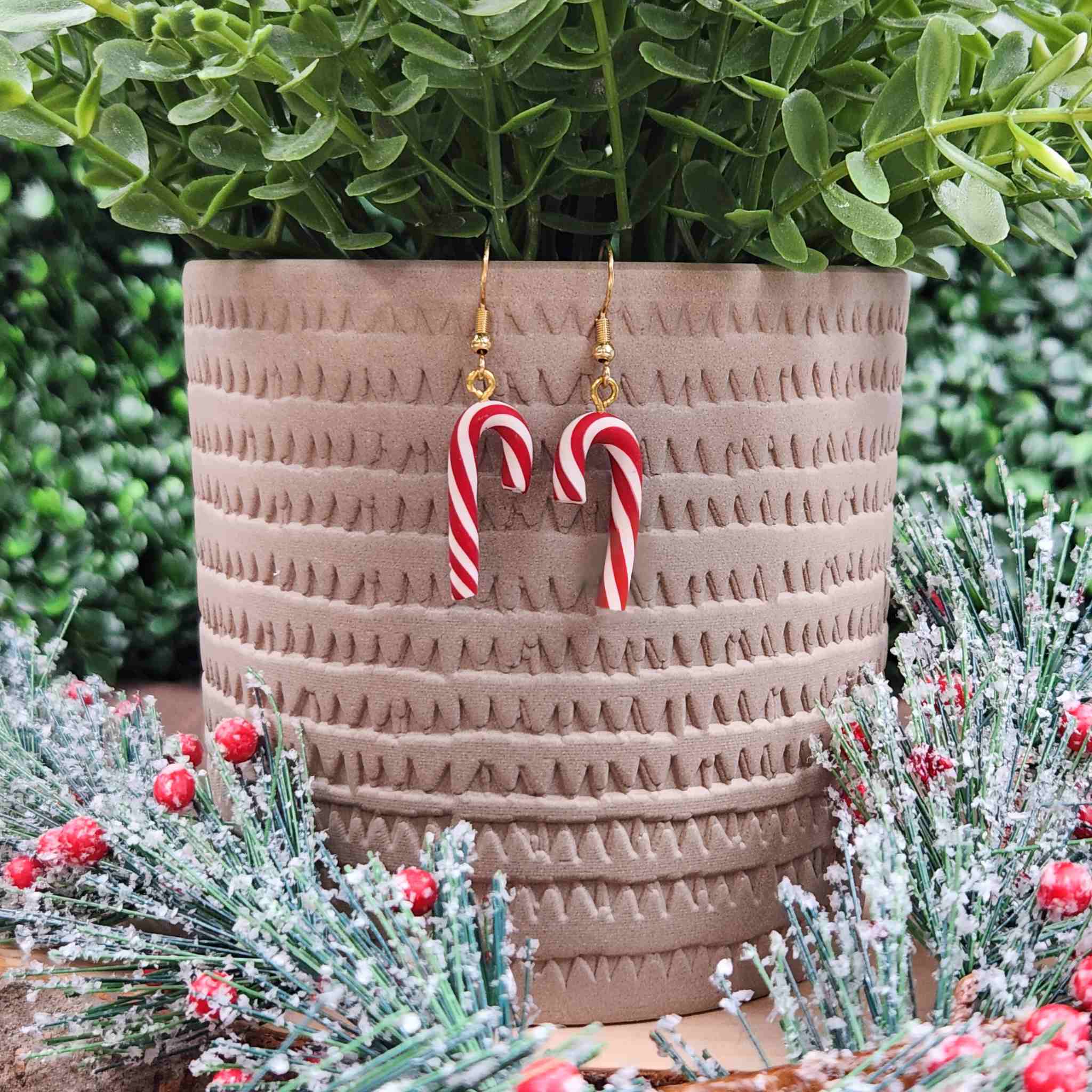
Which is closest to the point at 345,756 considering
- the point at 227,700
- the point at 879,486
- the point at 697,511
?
the point at 227,700

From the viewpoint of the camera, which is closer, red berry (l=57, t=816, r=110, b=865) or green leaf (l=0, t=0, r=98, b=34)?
green leaf (l=0, t=0, r=98, b=34)

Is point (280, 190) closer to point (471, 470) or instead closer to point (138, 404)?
point (471, 470)

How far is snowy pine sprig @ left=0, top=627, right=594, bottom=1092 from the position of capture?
44 cm

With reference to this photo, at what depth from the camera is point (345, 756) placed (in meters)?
0.58

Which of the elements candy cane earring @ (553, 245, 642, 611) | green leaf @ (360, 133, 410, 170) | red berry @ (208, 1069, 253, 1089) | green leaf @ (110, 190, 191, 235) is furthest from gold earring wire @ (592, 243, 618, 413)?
red berry @ (208, 1069, 253, 1089)

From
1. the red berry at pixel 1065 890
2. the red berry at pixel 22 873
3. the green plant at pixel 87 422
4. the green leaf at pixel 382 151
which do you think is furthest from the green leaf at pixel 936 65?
the green plant at pixel 87 422

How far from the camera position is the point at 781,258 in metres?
0.53

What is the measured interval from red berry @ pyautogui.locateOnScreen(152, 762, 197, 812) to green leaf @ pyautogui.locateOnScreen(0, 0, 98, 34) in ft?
1.15

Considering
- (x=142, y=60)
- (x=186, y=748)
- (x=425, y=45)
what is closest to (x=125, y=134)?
(x=142, y=60)

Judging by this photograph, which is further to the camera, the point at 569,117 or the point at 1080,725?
the point at 1080,725

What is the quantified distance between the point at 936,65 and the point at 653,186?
0.14 metres

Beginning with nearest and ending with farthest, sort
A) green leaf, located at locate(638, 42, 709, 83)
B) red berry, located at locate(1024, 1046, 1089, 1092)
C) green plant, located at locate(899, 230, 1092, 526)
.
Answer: red berry, located at locate(1024, 1046, 1089, 1092), green leaf, located at locate(638, 42, 709, 83), green plant, located at locate(899, 230, 1092, 526)

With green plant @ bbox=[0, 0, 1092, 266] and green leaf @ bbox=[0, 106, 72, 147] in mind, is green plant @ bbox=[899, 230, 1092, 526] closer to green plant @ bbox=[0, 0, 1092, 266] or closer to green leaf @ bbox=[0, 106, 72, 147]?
green plant @ bbox=[0, 0, 1092, 266]

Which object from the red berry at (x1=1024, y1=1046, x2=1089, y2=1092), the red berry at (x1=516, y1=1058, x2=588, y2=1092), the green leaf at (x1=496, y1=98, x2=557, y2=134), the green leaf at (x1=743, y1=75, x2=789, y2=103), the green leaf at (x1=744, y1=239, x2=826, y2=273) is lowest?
the red berry at (x1=516, y1=1058, x2=588, y2=1092)
